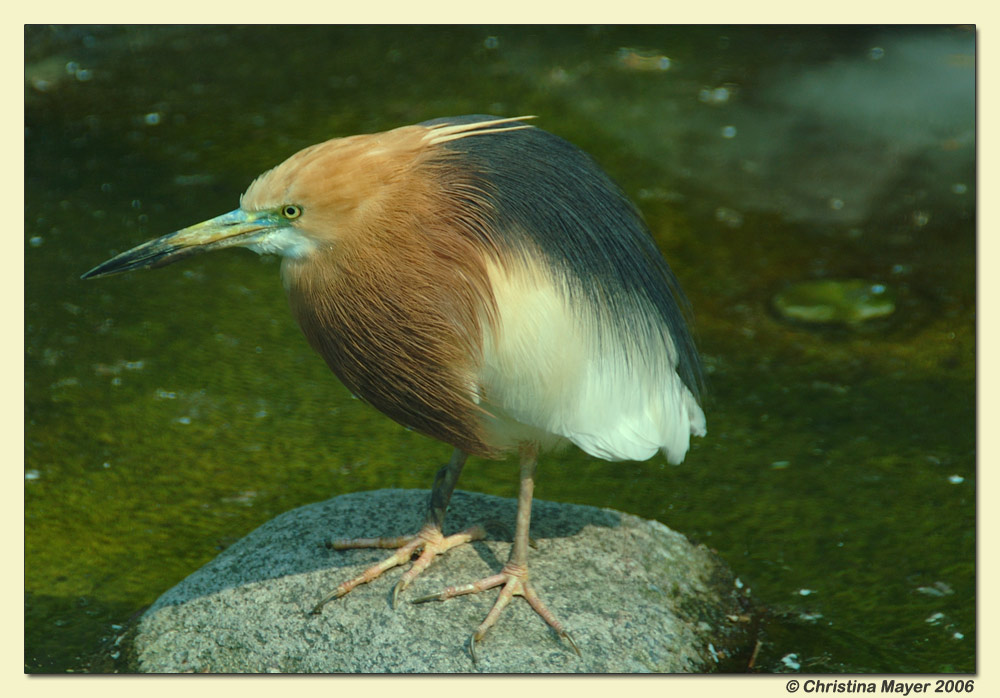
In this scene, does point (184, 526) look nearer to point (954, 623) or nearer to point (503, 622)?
point (503, 622)

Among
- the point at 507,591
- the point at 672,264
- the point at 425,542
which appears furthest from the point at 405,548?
the point at 672,264

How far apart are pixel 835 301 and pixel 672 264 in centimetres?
87

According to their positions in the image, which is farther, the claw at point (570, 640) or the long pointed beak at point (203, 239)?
the claw at point (570, 640)

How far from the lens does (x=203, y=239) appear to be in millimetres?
2514

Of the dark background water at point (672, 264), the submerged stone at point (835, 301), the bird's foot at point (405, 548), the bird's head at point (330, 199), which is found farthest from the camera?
the submerged stone at point (835, 301)

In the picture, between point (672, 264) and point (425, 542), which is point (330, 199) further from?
point (672, 264)

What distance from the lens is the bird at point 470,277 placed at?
243 cm

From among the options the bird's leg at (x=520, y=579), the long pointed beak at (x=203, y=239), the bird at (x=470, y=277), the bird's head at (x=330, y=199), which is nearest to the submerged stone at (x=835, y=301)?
the bird at (x=470, y=277)

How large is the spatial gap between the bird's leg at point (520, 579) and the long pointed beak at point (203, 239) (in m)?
0.90

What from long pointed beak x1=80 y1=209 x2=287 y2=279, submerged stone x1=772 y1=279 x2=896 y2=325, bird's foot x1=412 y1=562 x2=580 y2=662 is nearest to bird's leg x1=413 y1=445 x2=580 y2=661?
bird's foot x1=412 y1=562 x2=580 y2=662

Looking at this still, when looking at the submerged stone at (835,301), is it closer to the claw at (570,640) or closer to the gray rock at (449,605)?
the gray rock at (449,605)

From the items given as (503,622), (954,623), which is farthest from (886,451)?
(503,622)

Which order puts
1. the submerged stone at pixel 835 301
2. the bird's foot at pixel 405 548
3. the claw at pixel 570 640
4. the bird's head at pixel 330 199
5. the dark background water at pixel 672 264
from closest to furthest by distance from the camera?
the bird's head at pixel 330 199, the claw at pixel 570 640, the bird's foot at pixel 405 548, the dark background water at pixel 672 264, the submerged stone at pixel 835 301

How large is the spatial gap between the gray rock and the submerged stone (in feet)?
7.35
